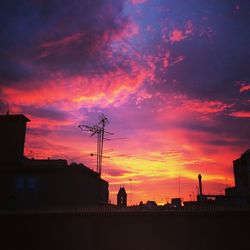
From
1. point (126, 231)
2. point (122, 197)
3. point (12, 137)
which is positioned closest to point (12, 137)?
point (12, 137)

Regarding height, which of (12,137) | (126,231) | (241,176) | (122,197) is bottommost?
(126,231)

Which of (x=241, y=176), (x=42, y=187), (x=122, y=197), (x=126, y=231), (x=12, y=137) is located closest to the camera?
(x=126, y=231)

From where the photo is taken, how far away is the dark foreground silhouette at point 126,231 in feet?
55.9

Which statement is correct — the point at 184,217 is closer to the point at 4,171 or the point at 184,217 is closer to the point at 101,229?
the point at 101,229

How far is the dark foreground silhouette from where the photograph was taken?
55.9ft

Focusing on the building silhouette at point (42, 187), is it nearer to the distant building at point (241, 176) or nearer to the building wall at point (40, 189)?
the building wall at point (40, 189)

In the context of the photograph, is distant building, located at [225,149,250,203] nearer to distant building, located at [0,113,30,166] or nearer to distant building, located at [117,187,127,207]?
distant building, located at [117,187,127,207]

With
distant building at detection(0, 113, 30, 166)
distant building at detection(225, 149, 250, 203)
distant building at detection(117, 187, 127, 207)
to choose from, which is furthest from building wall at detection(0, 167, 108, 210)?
distant building at detection(225, 149, 250, 203)

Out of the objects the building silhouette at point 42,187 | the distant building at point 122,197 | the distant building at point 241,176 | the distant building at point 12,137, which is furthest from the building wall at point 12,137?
the distant building at point 241,176

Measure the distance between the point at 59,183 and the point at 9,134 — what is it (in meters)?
12.7

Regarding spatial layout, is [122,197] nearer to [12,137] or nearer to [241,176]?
[12,137]

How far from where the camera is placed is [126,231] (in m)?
18.8

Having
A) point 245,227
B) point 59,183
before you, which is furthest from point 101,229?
point 59,183

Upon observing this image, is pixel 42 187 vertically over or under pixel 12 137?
under
